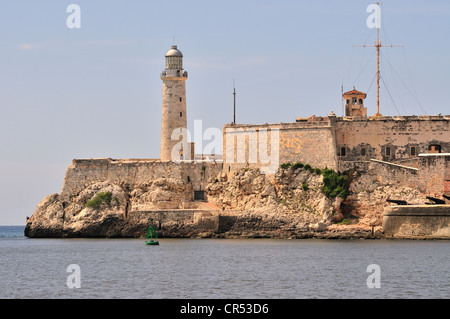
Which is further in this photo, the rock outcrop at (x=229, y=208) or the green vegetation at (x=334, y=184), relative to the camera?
the green vegetation at (x=334, y=184)

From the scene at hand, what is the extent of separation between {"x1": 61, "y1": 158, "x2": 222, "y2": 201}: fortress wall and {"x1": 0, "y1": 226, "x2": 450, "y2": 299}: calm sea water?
6.97m

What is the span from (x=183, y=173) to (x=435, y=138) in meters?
15.9

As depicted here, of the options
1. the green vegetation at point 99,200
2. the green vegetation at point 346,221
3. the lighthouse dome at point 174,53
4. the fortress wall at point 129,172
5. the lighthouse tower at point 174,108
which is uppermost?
the lighthouse dome at point 174,53

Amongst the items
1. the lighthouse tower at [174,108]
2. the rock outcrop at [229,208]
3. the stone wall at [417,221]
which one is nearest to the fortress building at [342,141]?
the rock outcrop at [229,208]

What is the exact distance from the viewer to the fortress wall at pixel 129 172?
60.0 meters

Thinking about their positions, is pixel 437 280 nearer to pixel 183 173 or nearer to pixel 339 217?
pixel 339 217

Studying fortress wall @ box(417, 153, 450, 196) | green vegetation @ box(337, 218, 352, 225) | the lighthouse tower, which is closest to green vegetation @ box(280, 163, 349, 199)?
green vegetation @ box(337, 218, 352, 225)

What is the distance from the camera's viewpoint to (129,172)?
6116cm

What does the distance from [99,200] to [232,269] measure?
2316 cm

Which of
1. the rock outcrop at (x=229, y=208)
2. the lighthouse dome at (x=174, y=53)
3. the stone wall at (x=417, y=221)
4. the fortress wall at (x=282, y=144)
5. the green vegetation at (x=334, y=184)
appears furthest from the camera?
the lighthouse dome at (x=174, y=53)

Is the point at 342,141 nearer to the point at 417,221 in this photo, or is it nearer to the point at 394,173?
the point at 394,173

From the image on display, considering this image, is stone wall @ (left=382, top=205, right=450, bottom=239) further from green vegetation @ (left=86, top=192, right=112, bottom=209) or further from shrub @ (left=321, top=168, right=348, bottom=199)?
green vegetation @ (left=86, top=192, right=112, bottom=209)

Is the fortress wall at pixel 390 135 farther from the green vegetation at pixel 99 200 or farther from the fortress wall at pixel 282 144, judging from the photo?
the green vegetation at pixel 99 200

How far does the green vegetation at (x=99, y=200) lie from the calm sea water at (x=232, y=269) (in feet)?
19.6
